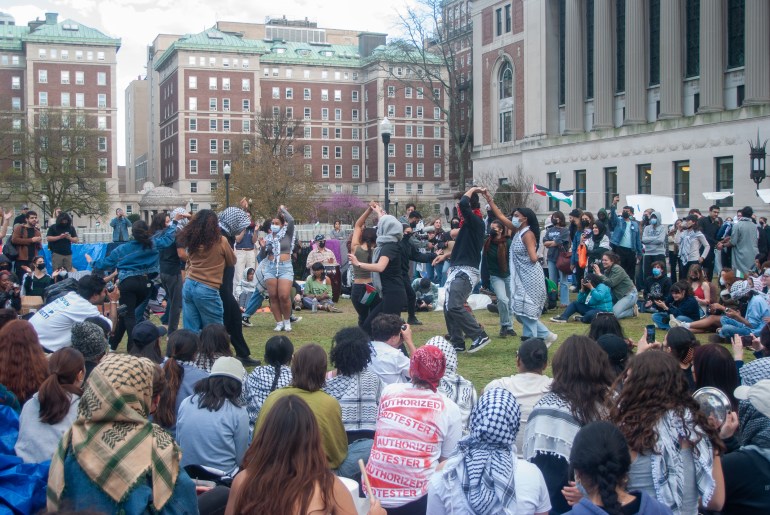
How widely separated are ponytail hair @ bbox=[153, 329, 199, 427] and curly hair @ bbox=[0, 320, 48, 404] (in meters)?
0.91

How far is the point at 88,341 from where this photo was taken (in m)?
7.45

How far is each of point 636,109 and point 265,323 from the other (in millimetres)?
36498

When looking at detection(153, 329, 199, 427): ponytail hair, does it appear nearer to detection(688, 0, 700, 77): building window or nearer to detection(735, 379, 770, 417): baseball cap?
detection(735, 379, 770, 417): baseball cap

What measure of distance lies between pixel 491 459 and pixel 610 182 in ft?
153

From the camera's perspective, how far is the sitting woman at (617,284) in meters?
16.1

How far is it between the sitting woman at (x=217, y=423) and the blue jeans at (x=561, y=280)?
1333cm

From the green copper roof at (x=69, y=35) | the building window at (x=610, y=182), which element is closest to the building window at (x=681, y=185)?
the building window at (x=610, y=182)

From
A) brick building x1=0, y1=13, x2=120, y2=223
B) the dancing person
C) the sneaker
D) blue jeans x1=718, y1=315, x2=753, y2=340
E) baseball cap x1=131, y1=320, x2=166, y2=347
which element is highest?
brick building x1=0, y1=13, x2=120, y2=223

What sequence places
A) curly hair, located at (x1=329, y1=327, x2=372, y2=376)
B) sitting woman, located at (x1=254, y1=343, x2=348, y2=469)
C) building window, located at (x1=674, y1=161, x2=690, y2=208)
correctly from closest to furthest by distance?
sitting woman, located at (x1=254, y1=343, x2=348, y2=469) < curly hair, located at (x1=329, y1=327, x2=372, y2=376) < building window, located at (x1=674, y1=161, x2=690, y2=208)

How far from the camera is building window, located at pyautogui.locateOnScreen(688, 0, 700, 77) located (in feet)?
148

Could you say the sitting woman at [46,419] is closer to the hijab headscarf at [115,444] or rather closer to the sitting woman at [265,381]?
the hijab headscarf at [115,444]

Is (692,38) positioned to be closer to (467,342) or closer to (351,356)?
(467,342)

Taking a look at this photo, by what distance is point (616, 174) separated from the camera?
1911 inches

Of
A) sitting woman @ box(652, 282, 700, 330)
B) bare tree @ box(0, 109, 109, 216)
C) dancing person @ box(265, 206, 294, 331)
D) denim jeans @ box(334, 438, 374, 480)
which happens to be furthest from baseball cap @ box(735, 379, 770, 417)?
bare tree @ box(0, 109, 109, 216)
